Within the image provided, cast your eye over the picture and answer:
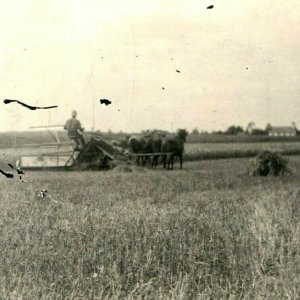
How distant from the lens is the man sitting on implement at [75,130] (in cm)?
2016

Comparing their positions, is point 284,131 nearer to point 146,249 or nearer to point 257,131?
point 257,131

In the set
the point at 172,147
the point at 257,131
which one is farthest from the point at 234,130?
the point at 172,147

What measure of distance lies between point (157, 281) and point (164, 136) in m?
19.6

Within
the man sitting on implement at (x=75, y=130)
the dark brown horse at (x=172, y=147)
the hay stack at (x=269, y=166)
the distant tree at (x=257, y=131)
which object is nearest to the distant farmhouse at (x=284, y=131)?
the distant tree at (x=257, y=131)

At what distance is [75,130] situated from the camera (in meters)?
20.4

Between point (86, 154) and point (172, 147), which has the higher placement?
point (172, 147)

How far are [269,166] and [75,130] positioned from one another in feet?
24.6

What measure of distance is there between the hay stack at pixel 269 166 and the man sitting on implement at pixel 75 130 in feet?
22.0

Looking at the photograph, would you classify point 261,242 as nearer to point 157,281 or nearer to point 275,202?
point 157,281

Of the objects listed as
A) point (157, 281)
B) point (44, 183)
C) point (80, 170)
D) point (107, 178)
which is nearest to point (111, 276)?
point (157, 281)

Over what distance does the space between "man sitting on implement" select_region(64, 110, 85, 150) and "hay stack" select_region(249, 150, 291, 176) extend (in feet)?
22.0

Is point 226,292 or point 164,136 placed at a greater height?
point 164,136

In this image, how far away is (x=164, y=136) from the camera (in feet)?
81.6

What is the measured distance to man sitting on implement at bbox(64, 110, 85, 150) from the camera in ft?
66.1
